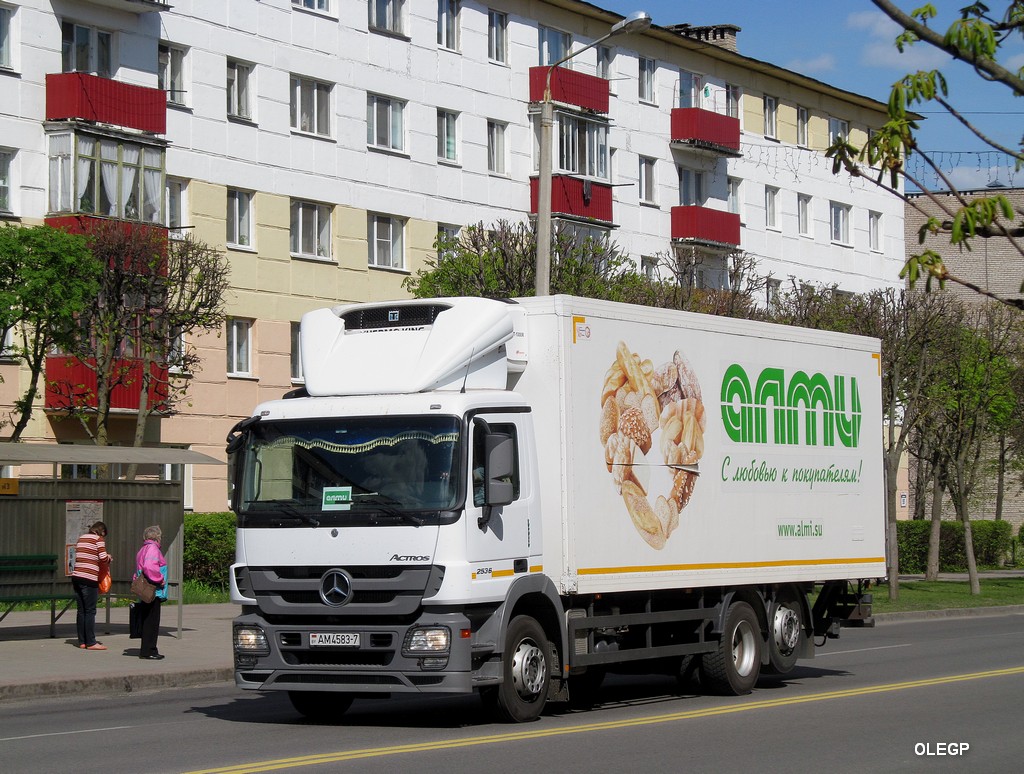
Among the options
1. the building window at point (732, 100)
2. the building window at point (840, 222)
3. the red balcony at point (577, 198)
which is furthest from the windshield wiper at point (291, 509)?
the building window at point (840, 222)

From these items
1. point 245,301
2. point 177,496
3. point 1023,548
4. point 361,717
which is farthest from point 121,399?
point 1023,548

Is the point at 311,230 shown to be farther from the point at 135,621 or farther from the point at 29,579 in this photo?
the point at 135,621

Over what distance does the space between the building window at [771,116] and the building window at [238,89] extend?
24.2m

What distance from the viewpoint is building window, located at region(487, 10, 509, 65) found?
143ft

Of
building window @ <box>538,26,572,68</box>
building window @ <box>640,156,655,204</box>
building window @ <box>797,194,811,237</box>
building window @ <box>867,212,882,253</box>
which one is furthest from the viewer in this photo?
building window @ <box>867,212,882,253</box>

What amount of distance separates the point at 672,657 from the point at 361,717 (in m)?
2.95

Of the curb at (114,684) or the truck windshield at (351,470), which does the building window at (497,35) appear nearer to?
the curb at (114,684)

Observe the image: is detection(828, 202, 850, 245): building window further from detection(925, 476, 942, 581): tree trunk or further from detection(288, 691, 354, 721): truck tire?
detection(288, 691, 354, 721): truck tire

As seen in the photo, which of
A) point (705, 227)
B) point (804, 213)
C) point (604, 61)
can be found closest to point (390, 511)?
point (604, 61)

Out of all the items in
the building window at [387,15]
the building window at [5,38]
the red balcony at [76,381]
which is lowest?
the red balcony at [76,381]

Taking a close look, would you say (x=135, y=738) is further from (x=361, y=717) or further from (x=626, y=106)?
(x=626, y=106)

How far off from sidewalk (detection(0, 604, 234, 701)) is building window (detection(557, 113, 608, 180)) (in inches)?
888

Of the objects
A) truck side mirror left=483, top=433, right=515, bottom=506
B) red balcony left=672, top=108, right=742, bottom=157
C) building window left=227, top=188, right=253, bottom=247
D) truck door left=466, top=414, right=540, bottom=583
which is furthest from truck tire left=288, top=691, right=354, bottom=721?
red balcony left=672, top=108, right=742, bottom=157

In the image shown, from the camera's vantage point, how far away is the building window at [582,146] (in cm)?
4441
